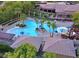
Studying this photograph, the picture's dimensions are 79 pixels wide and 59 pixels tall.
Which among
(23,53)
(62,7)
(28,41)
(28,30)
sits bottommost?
(28,30)

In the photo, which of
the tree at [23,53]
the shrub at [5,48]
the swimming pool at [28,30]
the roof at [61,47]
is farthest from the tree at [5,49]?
the tree at [23,53]

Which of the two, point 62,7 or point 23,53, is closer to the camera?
point 23,53

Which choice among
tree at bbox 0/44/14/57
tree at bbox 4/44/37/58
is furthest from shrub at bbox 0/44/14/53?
tree at bbox 4/44/37/58

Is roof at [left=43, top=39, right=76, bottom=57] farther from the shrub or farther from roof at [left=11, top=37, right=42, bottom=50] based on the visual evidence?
the shrub

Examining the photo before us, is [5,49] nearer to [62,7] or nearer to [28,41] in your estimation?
[28,41]

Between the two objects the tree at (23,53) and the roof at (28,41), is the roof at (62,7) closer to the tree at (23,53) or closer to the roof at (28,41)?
the roof at (28,41)

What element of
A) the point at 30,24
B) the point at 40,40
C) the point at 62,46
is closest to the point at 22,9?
the point at 30,24

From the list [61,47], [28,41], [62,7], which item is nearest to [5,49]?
[28,41]

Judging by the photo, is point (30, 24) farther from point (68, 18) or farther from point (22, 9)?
point (68, 18)
